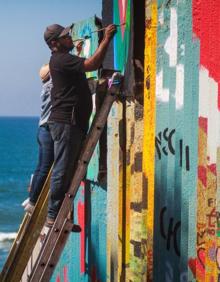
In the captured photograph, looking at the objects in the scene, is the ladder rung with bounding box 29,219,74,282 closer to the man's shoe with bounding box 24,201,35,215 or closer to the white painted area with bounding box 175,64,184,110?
the man's shoe with bounding box 24,201,35,215

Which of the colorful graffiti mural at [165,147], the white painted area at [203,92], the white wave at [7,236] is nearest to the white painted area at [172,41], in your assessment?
the colorful graffiti mural at [165,147]

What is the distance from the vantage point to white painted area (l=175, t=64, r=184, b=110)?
5.37 metres

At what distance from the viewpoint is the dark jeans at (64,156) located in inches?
259

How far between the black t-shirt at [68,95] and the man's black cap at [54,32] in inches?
5.3

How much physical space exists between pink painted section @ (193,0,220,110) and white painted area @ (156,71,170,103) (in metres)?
0.62

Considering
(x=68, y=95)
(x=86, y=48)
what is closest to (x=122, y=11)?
(x=68, y=95)

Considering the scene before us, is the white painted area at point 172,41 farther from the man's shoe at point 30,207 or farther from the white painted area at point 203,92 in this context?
the man's shoe at point 30,207

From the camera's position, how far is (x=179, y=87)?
5.42 meters

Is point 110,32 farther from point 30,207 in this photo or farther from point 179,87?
point 30,207

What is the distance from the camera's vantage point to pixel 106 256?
24.5 ft

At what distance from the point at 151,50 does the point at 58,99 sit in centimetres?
110

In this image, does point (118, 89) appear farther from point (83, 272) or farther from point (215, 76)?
point (83, 272)

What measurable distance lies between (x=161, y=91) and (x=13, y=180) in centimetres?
9954

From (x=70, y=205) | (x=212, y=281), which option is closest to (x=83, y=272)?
(x=70, y=205)
